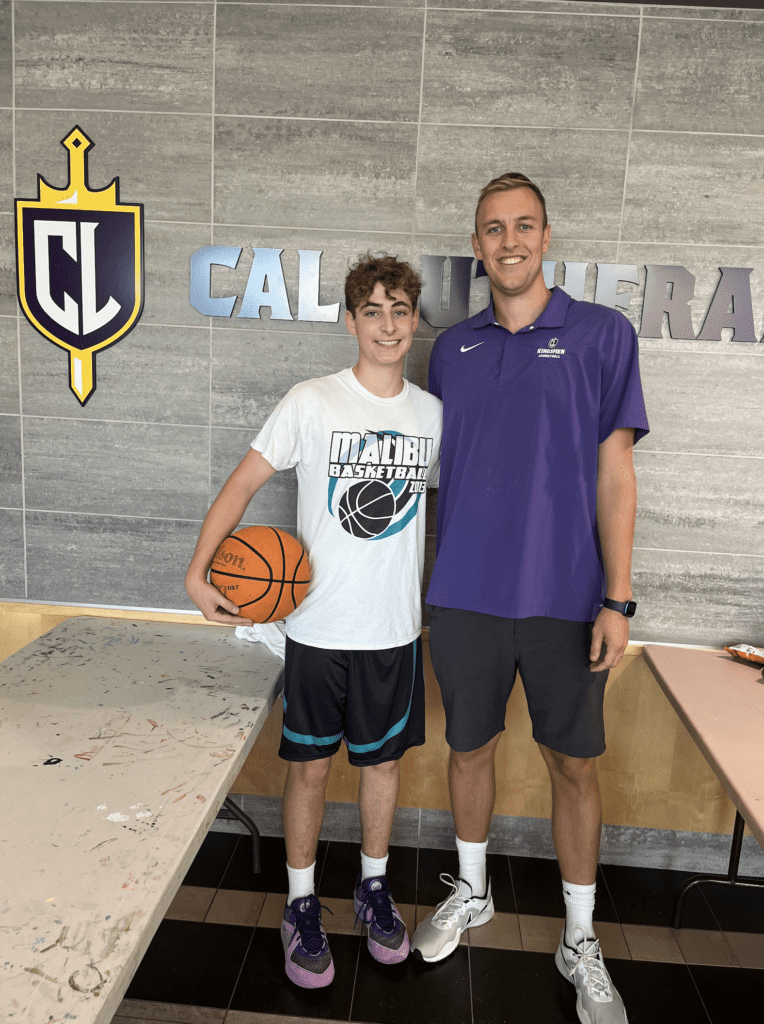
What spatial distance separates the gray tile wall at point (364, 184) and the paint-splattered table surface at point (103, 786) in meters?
0.51

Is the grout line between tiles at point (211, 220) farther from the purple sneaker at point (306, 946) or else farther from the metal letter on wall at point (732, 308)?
the metal letter on wall at point (732, 308)

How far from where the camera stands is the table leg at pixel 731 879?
2.20 m

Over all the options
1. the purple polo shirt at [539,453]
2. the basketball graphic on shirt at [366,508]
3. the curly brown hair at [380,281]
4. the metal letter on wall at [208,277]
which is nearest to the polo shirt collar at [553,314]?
the purple polo shirt at [539,453]

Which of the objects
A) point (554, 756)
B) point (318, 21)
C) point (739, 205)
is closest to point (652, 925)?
point (554, 756)

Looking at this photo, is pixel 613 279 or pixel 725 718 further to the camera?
pixel 613 279

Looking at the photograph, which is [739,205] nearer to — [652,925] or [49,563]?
[652,925]

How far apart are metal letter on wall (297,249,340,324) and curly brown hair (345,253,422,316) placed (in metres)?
0.43

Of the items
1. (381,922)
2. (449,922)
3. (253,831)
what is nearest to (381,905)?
(381,922)

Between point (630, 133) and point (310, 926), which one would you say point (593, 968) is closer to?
point (310, 926)

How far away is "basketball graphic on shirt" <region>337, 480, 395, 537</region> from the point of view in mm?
1874

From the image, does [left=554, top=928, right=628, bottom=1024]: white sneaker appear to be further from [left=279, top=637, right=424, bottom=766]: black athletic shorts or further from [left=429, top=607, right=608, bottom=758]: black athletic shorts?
[left=279, top=637, right=424, bottom=766]: black athletic shorts

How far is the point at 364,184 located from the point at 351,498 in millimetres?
1057

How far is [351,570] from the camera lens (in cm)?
188

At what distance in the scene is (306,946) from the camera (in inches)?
75.1
